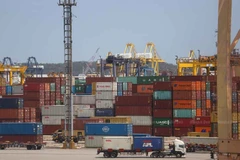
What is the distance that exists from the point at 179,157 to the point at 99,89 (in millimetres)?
46173

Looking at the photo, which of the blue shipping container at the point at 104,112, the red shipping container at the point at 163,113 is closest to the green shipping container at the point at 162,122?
the red shipping container at the point at 163,113

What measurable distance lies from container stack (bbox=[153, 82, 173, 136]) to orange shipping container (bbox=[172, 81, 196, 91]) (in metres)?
0.88

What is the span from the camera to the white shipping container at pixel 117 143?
58.5m

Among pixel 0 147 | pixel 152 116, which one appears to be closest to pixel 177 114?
pixel 152 116

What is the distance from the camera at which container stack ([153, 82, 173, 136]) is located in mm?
89500

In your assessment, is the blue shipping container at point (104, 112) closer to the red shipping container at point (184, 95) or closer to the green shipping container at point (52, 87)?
the red shipping container at point (184, 95)

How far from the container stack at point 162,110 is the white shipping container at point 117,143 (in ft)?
99.4

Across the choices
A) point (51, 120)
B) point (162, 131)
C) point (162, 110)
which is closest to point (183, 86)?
point (162, 110)

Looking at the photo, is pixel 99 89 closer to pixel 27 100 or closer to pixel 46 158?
pixel 27 100

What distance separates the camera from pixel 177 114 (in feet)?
295

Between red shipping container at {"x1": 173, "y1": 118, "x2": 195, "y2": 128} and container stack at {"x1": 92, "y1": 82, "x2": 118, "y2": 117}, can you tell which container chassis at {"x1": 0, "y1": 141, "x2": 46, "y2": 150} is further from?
container stack at {"x1": 92, "y1": 82, "x2": 118, "y2": 117}

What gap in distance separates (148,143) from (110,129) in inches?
473

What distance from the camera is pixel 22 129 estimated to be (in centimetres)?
7250

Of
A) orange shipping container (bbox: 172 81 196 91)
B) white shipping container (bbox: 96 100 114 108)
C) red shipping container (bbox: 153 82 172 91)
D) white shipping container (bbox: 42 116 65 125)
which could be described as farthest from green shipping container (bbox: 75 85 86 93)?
orange shipping container (bbox: 172 81 196 91)
